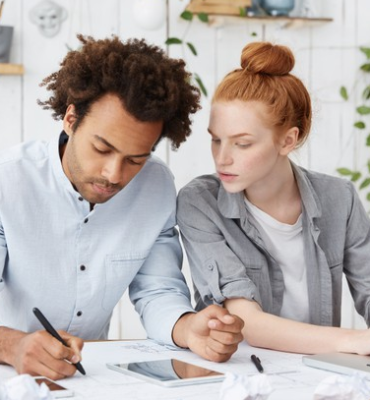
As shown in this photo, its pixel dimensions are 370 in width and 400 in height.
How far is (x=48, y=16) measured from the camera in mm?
3207

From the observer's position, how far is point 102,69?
1609 mm

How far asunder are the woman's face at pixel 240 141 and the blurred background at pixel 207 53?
1329 millimetres

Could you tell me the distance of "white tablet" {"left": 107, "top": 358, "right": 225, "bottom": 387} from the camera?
129cm

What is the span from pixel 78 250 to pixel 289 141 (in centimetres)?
57

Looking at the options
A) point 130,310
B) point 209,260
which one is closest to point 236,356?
point 209,260

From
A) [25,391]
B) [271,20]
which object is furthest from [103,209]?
[271,20]

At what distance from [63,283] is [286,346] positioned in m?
0.51

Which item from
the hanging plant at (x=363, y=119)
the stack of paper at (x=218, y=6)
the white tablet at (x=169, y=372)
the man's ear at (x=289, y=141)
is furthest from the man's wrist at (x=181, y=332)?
the hanging plant at (x=363, y=119)

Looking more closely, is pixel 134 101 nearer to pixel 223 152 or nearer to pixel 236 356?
pixel 223 152

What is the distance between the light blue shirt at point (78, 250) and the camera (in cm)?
169

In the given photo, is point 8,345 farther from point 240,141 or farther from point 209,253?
point 240,141

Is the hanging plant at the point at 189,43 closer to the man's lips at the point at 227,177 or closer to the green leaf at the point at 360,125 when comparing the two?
the green leaf at the point at 360,125

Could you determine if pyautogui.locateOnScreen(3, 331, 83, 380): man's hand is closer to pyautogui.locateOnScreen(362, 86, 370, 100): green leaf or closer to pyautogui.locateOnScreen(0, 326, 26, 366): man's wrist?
pyautogui.locateOnScreen(0, 326, 26, 366): man's wrist

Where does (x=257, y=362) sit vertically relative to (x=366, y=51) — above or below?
below
